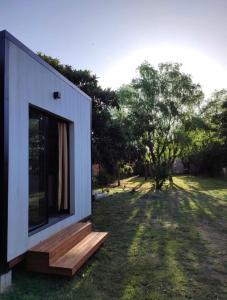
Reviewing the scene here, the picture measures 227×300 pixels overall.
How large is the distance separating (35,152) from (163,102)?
14337mm

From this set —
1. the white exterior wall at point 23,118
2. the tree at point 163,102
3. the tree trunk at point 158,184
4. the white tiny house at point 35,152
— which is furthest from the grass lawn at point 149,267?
the tree at point 163,102

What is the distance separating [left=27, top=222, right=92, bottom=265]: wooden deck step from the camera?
Result: 3.66 metres

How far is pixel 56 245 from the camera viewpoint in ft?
12.7

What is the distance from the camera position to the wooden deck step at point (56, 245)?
3664mm

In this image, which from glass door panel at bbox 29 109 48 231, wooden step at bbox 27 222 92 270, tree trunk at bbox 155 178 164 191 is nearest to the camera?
wooden step at bbox 27 222 92 270

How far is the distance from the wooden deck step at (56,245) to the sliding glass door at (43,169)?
32cm

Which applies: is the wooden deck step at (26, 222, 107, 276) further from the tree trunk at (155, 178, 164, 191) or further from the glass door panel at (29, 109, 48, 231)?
the tree trunk at (155, 178, 164, 191)

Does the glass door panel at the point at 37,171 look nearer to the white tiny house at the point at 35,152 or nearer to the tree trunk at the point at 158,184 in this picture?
the white tiny house at the point at 35,152

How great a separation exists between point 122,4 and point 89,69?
4.37 metres

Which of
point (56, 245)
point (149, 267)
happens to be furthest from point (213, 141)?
point (56, 245)

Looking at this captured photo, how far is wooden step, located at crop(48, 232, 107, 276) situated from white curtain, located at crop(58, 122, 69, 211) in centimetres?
91

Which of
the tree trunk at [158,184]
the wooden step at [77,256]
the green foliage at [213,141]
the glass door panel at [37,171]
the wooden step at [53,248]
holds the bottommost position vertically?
the wooden step at [77,256]

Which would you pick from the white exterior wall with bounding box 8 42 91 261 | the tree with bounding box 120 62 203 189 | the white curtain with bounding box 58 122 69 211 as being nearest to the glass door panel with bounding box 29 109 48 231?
the white exterior wall with bounding box 8 42 91 261

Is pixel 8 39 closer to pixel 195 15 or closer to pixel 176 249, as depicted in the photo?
pixel 176 249
